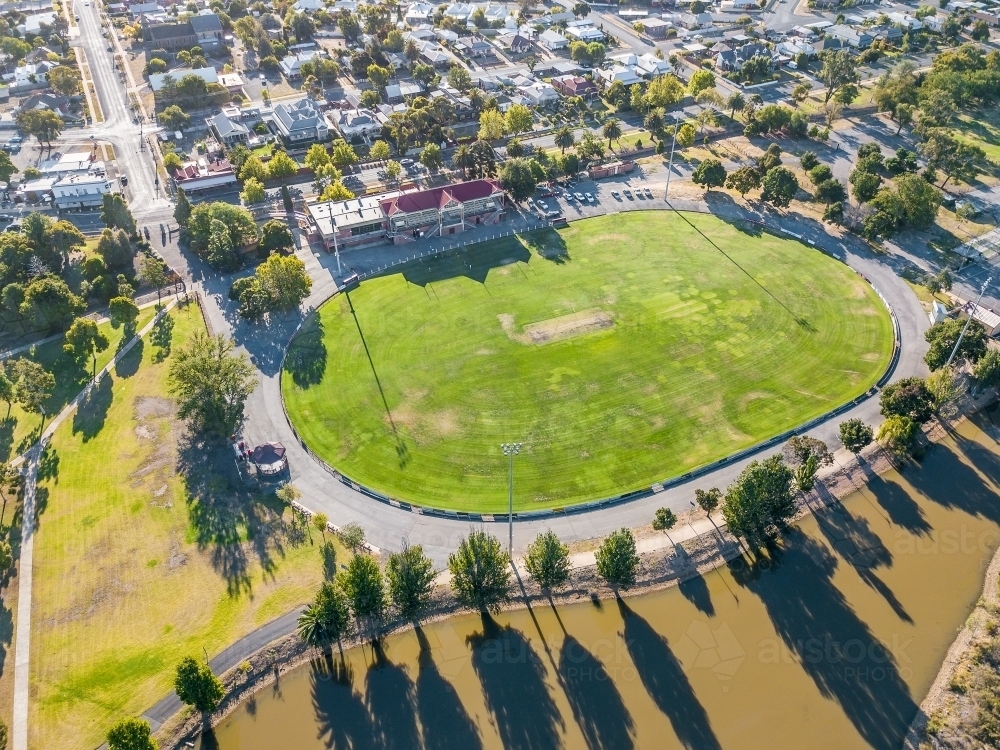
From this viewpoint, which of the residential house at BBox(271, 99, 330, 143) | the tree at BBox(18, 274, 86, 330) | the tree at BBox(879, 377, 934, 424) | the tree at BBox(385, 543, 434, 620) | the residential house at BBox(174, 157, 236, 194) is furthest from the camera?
the residential house at BBox(271, 99, 330, 143)

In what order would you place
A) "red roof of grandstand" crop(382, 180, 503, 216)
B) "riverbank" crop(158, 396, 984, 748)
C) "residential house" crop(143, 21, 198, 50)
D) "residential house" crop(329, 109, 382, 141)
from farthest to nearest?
"residential house" crop(143, 21, 198, 50) → "residential house" crop(329, 109, 382, 141) → "red roof of grandstand" crop(382, 180, 503, 216) → "riverbank" crop(158, 396, 984, 748)

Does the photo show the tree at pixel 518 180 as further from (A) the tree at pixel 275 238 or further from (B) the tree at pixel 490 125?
(A) the tree at pixel 275 238

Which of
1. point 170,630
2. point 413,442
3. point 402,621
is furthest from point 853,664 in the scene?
point 170,630

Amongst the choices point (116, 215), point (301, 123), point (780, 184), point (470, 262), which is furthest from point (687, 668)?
point (301, 123)

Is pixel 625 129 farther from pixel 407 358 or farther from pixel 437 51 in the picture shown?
pixel 407 358

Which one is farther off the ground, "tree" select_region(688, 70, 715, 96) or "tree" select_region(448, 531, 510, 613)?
"tree" select_region(688, 70, 715, 96)
